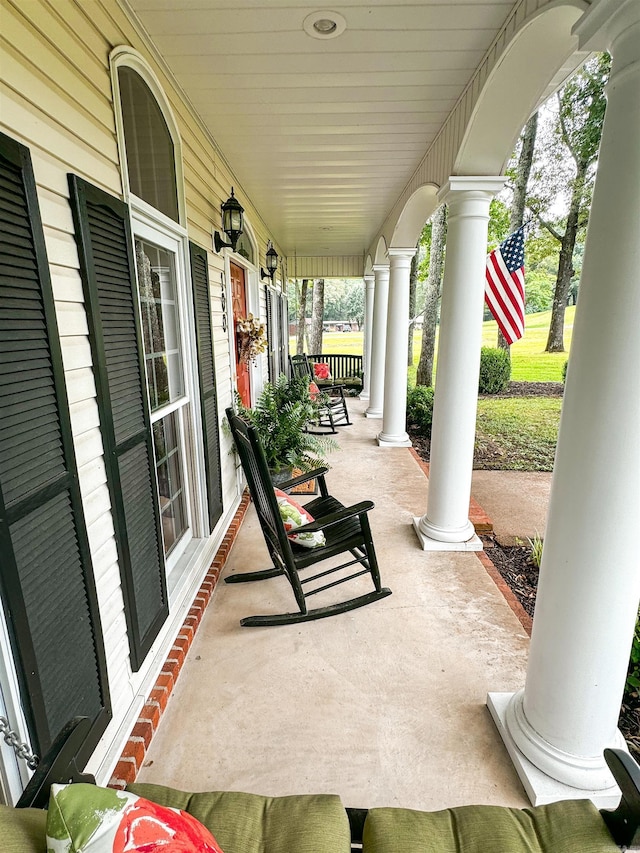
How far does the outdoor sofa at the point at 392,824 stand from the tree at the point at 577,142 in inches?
303

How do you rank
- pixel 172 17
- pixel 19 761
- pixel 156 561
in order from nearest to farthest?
pixel 19 761
pixel 172 17
pixel 156 561

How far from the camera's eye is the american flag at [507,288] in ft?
11.3

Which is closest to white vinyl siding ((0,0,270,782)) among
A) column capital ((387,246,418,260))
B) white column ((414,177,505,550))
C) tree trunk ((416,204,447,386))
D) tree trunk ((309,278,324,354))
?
white column ((414,177,505,550))

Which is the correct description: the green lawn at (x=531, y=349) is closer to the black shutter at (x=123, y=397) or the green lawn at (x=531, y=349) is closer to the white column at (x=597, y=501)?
the white column at (x=597, y=501)

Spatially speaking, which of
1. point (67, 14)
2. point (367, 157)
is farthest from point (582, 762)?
point (367, 157)

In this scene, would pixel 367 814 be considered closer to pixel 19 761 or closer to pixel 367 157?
pixel 19 761

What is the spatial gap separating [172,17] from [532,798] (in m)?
3.14

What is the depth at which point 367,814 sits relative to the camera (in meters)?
1.07

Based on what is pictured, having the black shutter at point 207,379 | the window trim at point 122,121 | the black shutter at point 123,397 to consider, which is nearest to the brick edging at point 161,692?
the black shutter at point 123,397

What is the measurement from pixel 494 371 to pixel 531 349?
6.97m

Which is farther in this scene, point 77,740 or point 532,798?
point 532,798

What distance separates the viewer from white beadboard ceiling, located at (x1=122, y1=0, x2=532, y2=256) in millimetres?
1794

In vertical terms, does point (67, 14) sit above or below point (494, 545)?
above

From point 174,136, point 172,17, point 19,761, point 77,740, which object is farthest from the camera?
point 174,136
